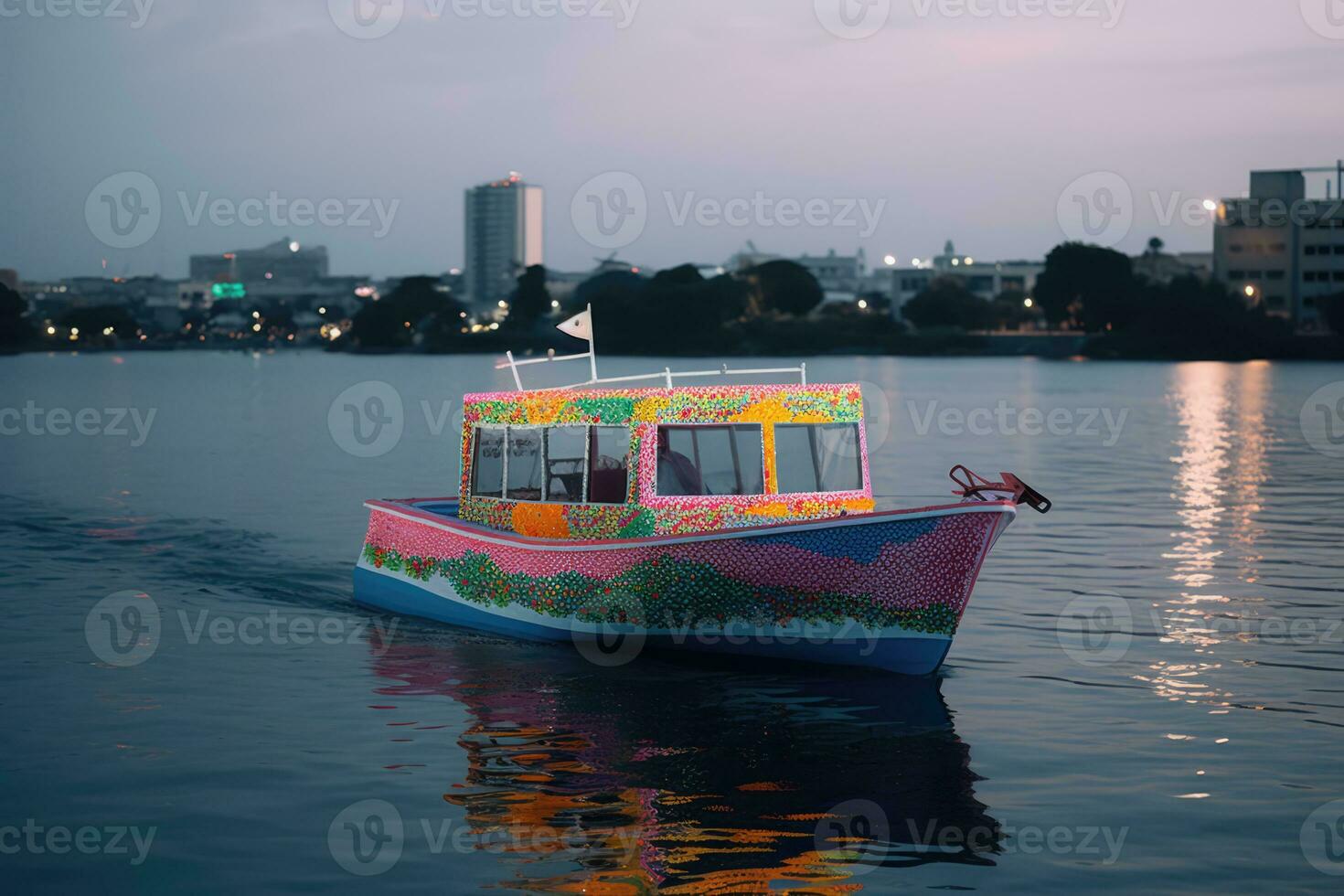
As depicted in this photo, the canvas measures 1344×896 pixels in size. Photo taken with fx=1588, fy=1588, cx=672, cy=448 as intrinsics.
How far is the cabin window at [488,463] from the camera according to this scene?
20.5 m

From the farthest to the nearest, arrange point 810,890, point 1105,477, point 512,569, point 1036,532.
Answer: point 1105,477, point 1036,532, point 512,569, point 810,890

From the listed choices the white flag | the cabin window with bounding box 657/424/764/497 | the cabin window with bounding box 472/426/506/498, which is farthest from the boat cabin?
the cabin window with bounding box 472/426/506/498

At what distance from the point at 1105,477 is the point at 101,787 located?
115ft

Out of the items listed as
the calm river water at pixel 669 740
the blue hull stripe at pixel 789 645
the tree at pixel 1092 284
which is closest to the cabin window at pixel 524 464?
the blue hull stripe at pixel 789 645

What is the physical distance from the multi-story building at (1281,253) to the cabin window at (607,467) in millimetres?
164165

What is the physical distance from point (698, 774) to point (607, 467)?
5.49m

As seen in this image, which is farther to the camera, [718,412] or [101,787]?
[718,412]

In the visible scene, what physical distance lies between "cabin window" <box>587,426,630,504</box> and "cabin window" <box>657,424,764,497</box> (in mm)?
534

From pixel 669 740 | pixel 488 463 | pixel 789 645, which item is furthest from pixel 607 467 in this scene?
pixel 669 740

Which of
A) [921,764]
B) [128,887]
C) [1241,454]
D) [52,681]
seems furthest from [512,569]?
[1241,454]

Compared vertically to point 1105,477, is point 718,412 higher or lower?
higher

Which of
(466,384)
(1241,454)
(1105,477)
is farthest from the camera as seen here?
(466,384)

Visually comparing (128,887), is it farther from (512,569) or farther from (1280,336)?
(1280,336)

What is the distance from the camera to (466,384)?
414 feet
